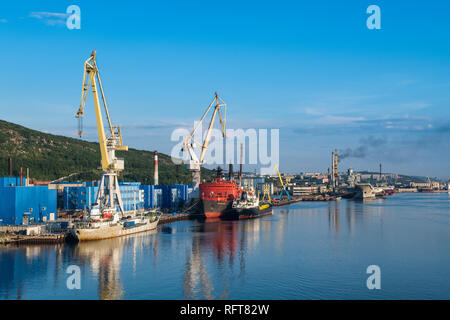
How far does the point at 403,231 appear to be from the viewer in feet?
131

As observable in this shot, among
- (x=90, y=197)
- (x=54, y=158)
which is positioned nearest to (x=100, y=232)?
(x=90, y=197)

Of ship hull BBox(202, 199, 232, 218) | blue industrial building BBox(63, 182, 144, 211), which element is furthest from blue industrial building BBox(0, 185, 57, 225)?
ship hull BBox(202, 199, 232, 218)

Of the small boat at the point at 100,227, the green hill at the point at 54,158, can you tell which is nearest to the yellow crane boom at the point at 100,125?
the small boat at the point at 100,227

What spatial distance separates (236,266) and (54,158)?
83027 millimetres

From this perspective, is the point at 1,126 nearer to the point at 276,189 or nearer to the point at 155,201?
the point at 155,201

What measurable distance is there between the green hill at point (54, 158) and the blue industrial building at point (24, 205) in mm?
39910

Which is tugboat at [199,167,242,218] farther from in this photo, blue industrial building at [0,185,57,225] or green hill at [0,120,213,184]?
green hill at [0,120,213,184]

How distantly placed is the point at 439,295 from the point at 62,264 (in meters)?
18.3

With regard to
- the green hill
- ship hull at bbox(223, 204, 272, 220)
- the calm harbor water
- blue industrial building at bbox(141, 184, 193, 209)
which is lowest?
the calm harbor water

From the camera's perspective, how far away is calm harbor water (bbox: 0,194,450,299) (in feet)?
64.8

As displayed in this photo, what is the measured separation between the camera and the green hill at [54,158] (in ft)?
279

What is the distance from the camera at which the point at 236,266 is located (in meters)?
24.8

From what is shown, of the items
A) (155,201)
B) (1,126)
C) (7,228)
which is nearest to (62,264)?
(7,228)

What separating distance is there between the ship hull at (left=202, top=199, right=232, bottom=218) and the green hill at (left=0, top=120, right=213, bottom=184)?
26747mm
